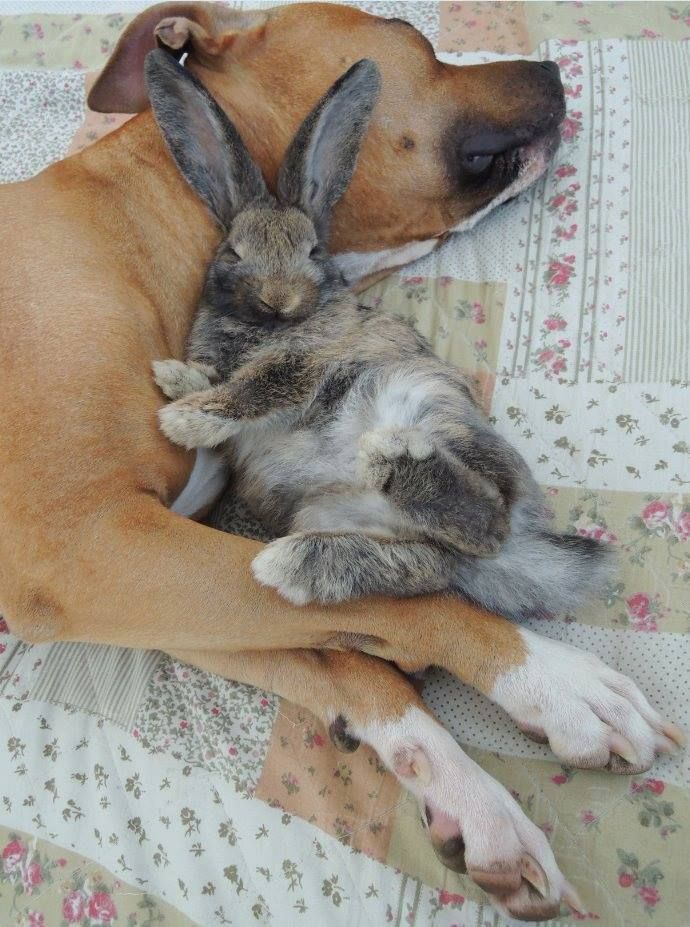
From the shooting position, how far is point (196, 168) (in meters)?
1.76

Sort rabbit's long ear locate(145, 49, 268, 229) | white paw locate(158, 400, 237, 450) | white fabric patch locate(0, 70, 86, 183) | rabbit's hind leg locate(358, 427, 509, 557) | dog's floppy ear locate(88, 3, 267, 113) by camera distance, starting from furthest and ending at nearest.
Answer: white fabric patch locate(0, 70, 86, 183) < dog's floppy ear locate(88, 3, 267, 113) < rabbit's long ear locate(145, 49, 268, 229) < white paw locate(158, 400, 237, 450) < rabbit's hind leg locate(358, 427, 509, 557)

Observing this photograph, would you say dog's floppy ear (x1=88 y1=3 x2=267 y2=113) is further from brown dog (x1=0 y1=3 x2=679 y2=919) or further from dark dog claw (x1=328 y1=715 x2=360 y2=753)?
dark dog claw (x1=328 y1=715 x2=360 y2=753)

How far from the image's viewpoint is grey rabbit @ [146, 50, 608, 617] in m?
1.39

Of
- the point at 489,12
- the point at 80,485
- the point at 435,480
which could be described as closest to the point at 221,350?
the point at 80,485

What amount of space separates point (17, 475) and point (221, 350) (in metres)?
0.48

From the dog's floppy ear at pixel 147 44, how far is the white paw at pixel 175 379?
82cm

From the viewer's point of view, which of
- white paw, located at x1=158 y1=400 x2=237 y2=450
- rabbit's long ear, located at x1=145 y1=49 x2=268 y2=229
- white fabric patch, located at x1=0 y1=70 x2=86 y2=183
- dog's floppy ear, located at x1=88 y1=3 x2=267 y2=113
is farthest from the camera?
white fabric patch, located at x1=0 y1=70 x2=86 y2=183

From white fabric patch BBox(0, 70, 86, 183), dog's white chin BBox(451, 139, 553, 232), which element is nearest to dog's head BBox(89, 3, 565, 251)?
dog's white chin BBox(451, 139, 553, 232)

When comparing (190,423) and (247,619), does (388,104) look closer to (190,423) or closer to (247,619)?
(190,423)

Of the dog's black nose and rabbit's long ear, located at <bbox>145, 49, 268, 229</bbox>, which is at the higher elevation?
rabbit's long ear, located at <bbox>145, 49, 268, 229</bbox>

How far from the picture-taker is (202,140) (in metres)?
1.75

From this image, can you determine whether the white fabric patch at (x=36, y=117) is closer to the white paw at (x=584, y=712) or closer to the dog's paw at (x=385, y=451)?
the dog's paw at (x=385, y=451)

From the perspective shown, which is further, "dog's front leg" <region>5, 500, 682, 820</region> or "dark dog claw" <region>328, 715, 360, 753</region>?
"dark dog claw" <region>328, 715, 360, 753</region>

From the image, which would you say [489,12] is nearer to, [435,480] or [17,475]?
[435,480]
